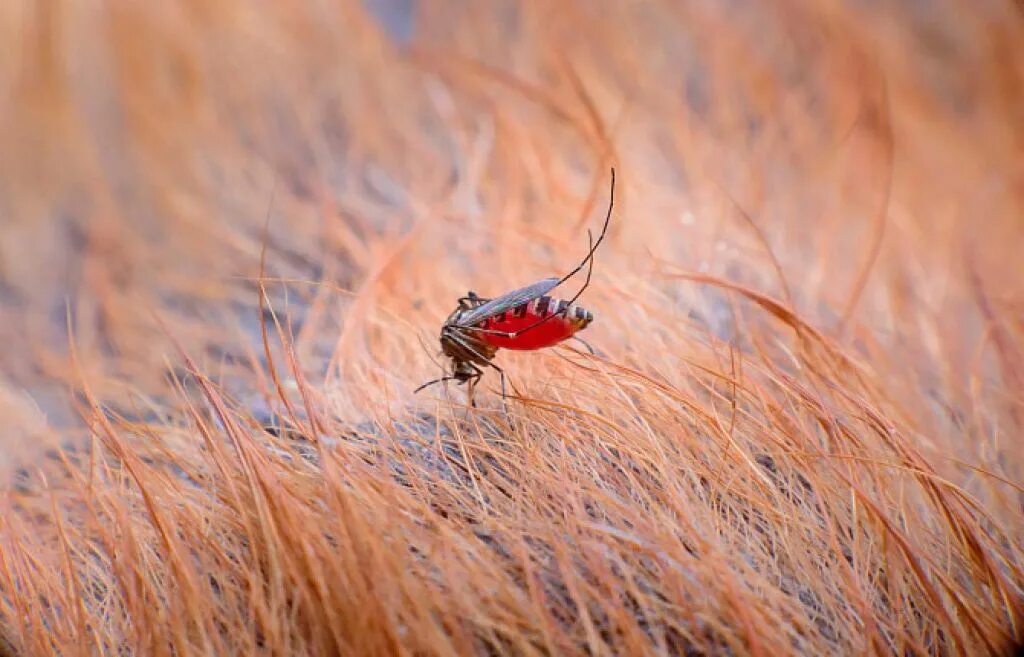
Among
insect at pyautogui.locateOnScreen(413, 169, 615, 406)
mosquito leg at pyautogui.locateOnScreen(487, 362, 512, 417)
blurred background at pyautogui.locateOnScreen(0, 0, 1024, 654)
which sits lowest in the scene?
mosquito leg at pyautogui.locateOnScreen(487, 362, 512, 417)

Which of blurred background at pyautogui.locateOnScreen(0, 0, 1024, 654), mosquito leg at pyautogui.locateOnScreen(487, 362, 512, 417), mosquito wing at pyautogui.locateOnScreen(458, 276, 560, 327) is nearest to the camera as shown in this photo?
mosquito leg at pyautogui.locateOnScreen(487, 362, 512, 417)

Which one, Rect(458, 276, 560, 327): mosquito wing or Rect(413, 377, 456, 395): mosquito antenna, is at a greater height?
Rect(458, 276, 560, 327): mosquito wing

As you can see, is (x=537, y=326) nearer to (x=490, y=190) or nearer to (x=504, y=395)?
(x=504, y=395)

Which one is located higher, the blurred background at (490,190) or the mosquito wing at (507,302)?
the blurred background at (490,190)

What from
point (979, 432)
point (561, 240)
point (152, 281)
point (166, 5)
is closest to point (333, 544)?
point (561, 240)

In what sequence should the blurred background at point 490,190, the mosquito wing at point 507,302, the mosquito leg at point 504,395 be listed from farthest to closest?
the blurred background at point 490,190 < the mosquito wing at point 507,302 < the mosquito leg at point 504,395

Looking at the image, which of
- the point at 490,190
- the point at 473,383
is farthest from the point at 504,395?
the point at 490,190
